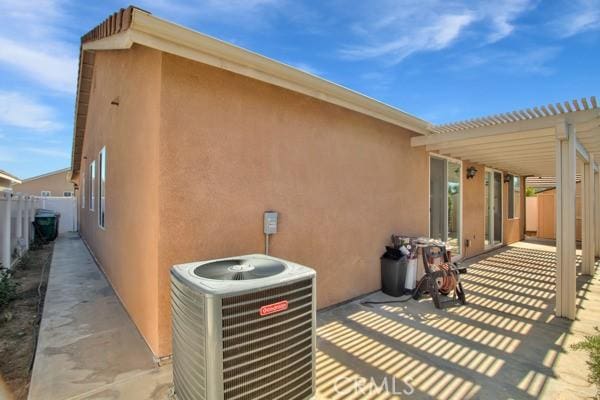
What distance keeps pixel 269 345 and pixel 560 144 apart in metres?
5.17

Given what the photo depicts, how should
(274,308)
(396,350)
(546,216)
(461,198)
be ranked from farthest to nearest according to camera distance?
(546,216)
(461,198)
(396,350)
(274,308)

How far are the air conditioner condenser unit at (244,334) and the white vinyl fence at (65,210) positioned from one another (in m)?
17.6

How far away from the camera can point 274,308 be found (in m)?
1.89

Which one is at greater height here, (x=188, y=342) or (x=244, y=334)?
(x=244, y=334)

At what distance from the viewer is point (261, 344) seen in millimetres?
1835

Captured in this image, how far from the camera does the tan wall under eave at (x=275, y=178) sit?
301 cm

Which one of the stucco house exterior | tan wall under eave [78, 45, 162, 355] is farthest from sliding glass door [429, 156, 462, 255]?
tan wall under eave [78, 45, 162, 355]

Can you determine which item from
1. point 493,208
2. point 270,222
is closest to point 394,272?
point 270,222

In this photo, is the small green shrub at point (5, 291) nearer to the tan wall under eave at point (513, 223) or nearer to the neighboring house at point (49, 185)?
the tan wall under eave at point (513, 223)

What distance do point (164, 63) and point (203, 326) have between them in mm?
2555

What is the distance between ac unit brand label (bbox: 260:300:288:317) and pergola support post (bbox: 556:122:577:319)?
4.59m

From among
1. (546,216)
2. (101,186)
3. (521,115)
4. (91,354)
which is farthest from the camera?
(546,216)

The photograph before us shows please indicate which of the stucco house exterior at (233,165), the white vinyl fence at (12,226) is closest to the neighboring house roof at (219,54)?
the stucco house exterior at (233,165)

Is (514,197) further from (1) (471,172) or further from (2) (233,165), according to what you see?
(2) (233,165)
